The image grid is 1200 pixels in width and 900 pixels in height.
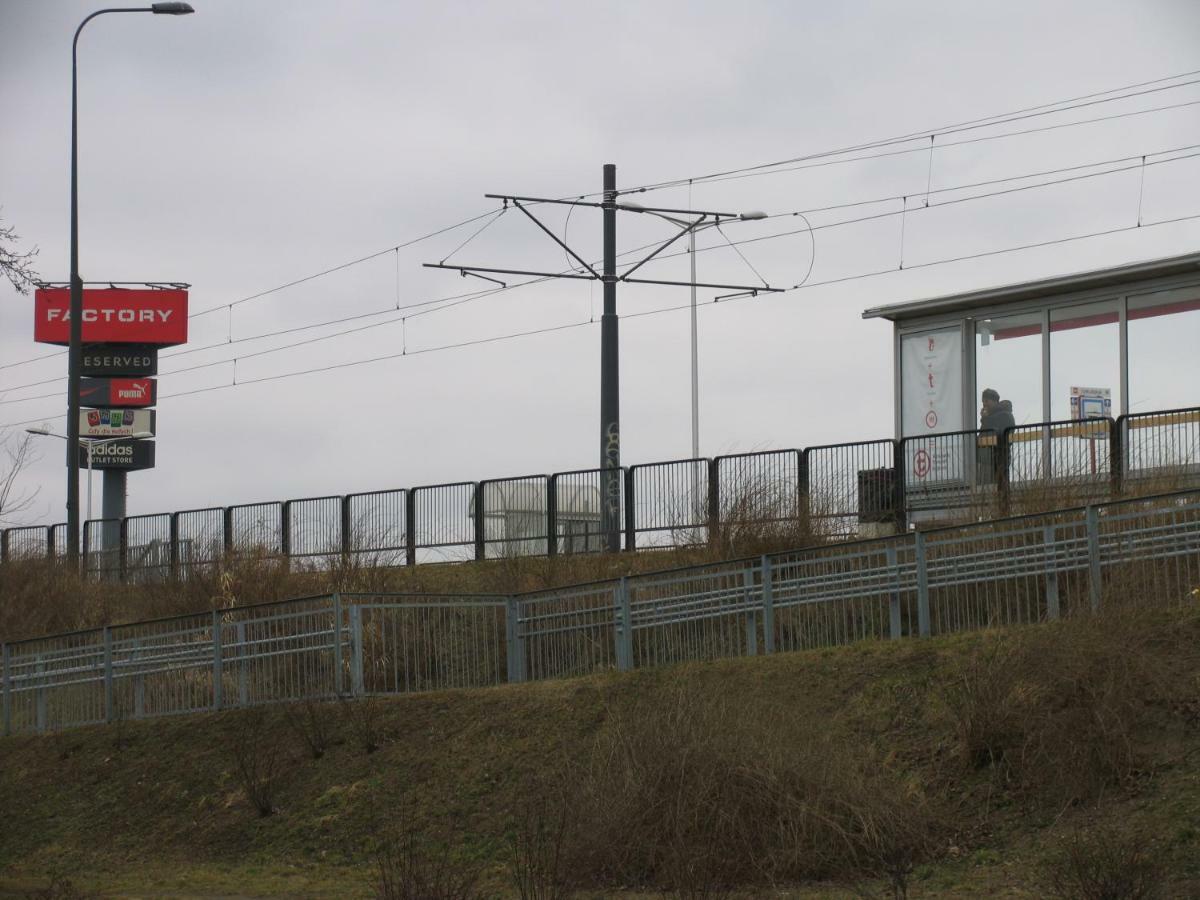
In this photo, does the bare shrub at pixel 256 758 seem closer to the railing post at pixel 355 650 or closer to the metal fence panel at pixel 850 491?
the railing post at pixel 355 650

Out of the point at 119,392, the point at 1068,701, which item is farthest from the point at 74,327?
the point at 119,392

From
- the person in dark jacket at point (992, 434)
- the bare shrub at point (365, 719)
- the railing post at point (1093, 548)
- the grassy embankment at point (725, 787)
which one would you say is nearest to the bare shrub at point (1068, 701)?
the grassy embankment at point (725, 787)

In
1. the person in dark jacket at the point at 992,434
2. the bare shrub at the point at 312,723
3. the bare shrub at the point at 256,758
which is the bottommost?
the bare shrub at the point at 256,758

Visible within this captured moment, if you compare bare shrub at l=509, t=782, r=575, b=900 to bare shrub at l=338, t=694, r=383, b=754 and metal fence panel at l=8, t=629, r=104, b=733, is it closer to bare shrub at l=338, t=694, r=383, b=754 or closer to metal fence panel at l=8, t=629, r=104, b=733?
bare shrub at l=338, t=694, r=383, b=754

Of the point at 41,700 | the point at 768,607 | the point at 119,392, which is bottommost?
the point at 41,700

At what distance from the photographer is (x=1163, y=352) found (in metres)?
22.5

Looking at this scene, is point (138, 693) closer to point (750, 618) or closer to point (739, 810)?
point (750, 618)

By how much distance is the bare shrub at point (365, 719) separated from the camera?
666 inches

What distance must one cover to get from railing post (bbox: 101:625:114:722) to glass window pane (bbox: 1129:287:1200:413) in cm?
1365

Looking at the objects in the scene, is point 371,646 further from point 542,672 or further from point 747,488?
point 747,488

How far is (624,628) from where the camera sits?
1873 cm

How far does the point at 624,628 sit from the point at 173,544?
15574 millimetres

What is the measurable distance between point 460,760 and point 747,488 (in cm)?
901

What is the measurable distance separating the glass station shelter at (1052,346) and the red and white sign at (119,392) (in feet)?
127
